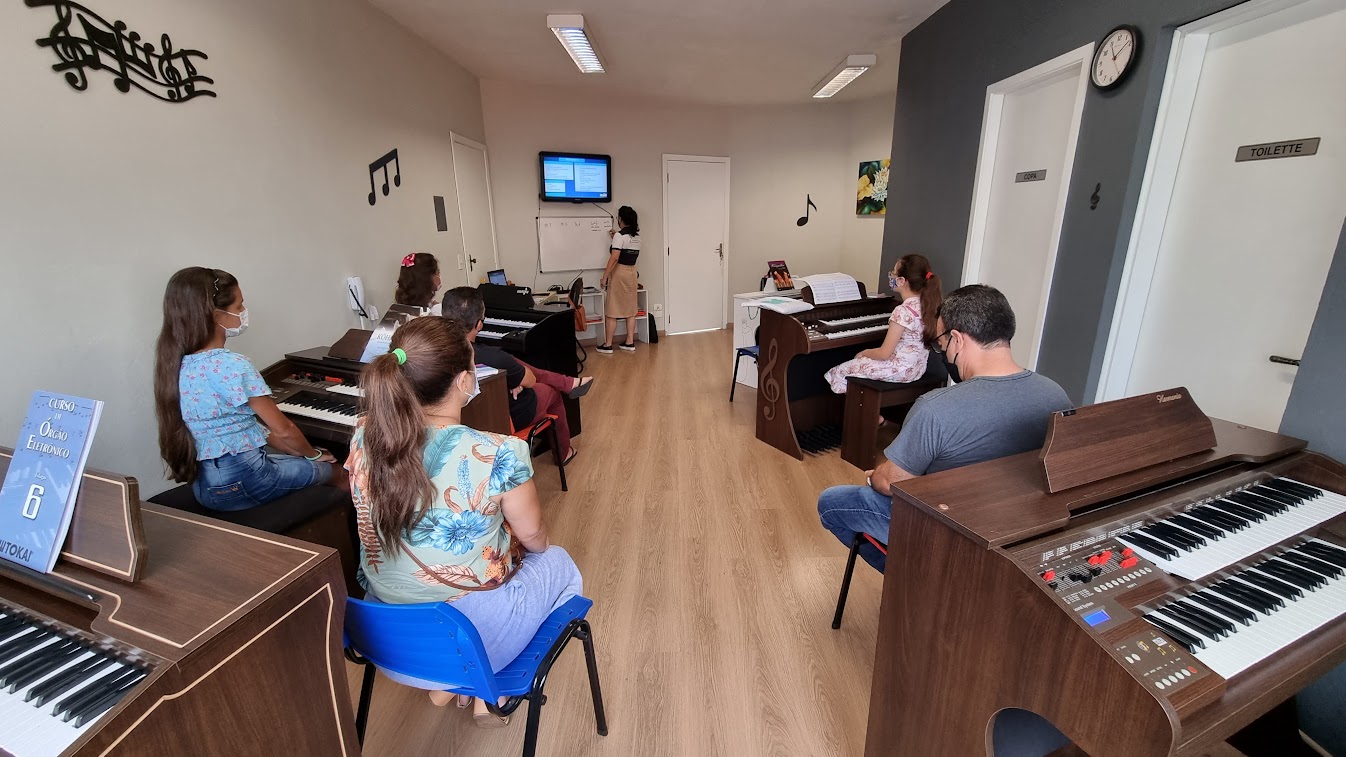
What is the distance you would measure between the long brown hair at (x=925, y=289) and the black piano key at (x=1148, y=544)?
Answer: 196 centimetres

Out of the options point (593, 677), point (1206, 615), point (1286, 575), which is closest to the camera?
point (1206, 615)

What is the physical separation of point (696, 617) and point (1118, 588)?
1.43 m

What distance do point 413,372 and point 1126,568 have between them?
1.47m

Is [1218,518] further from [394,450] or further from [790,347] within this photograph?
[790,347]

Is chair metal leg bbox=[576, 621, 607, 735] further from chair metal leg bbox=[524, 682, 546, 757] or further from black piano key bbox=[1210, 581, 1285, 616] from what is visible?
black piano key bbox=[1210, 581, 1285, 616]

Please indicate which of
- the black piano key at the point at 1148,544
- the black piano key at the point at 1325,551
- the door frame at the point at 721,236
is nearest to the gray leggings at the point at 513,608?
the black piano key at the point at 1148,544

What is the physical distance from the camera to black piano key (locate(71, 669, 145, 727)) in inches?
27.6

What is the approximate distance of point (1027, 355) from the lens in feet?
9.79

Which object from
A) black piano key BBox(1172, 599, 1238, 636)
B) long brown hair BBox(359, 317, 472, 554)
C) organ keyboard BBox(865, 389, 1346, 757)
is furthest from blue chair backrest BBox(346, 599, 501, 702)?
black piano key BBox(1172, 599, 1238, 636)

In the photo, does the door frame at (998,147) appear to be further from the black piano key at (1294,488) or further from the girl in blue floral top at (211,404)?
the girl in blue floral top at (211,404)

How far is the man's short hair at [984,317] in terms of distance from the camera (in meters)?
1.49

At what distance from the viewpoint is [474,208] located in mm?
5145

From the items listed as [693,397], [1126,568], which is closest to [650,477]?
[693,397]

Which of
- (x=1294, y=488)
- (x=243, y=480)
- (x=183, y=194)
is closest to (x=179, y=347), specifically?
(x=243, y=480)
